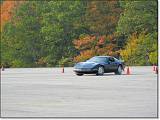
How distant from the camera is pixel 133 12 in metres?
70.3

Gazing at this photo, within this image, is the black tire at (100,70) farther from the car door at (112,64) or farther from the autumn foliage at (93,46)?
the autumn foliage at (93,46)

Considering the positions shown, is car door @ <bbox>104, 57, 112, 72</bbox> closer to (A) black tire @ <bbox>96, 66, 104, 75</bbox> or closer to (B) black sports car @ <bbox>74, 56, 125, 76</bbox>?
(B) black sports car @ <bbox>74, 56, 125, 76</bbox>

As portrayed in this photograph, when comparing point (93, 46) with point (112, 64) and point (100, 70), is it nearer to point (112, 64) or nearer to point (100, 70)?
point (112, 64)

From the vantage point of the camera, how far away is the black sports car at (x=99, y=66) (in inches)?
1478

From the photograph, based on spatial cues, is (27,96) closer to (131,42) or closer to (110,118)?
(110,118)

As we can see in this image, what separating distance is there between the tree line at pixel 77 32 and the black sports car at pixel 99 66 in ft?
88.3

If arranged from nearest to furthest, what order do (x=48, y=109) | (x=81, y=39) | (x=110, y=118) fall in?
(x=110, y=118)
(x=48, y=109)
(x=81, y=39)

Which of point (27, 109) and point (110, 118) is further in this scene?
point (27, 109)

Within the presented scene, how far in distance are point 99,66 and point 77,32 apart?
40.3 meters

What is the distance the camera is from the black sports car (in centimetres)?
3753

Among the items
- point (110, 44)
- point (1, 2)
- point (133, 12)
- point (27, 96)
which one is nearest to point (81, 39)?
point (110, 44)

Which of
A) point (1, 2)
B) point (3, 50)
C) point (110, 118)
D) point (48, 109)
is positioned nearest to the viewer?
point (110, 118)

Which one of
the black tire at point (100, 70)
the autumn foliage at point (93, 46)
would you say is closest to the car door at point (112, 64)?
the black tire at point (100, 70)

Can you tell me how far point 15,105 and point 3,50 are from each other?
6493 cm
